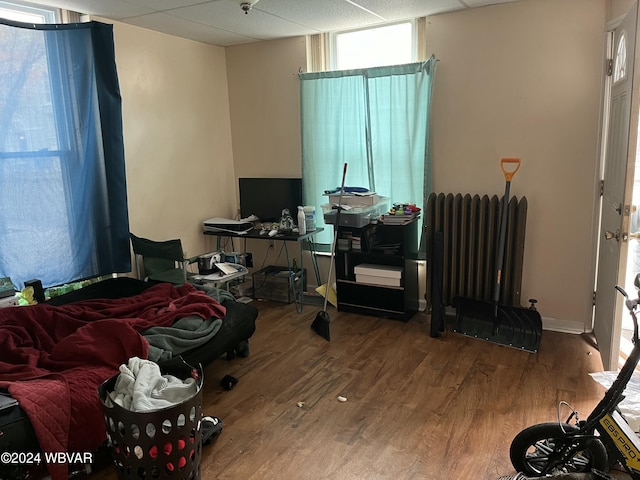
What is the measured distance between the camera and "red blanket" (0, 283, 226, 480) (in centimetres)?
209

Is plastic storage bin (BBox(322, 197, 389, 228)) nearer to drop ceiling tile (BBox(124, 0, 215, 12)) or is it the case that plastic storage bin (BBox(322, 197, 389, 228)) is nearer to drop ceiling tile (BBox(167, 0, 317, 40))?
drop ceiling tile (BBox(167, 0, 317, 40))

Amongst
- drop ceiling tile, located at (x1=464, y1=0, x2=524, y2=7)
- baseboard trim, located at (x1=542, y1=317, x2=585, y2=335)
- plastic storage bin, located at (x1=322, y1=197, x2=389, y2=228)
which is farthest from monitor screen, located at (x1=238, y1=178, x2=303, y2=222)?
baseboard trim, located at (x1=542, y1=317, x2=585, y2=335)

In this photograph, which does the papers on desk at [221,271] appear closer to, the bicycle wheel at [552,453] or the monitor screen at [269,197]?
the monitor screen at [269,197]

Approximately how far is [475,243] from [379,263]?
0.78 metres

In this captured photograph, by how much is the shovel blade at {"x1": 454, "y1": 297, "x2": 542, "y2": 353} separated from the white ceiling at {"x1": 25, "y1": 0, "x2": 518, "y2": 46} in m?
2.12

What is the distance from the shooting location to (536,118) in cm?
352

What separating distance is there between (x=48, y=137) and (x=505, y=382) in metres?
3.23

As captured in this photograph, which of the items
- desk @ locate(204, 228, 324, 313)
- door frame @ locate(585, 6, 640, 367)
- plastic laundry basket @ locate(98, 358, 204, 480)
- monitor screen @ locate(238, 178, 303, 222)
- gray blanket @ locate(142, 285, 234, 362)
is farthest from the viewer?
monitor screen @ locate(238, 178, 303, 222)

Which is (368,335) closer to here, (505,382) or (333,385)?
(333,385)

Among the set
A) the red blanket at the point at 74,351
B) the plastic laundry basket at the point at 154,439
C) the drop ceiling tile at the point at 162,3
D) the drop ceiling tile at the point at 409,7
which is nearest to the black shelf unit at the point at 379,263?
the red blanket at the point at 74,351

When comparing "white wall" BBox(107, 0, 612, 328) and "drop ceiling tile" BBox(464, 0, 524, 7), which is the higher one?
"drop ceiling tile" BBox(464, 0, 524, 7)

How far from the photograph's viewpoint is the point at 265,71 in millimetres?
4523

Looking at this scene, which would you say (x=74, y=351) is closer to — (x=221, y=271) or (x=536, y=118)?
(x=221, y=271)

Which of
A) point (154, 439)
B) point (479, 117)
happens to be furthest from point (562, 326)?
point (154, 439)
